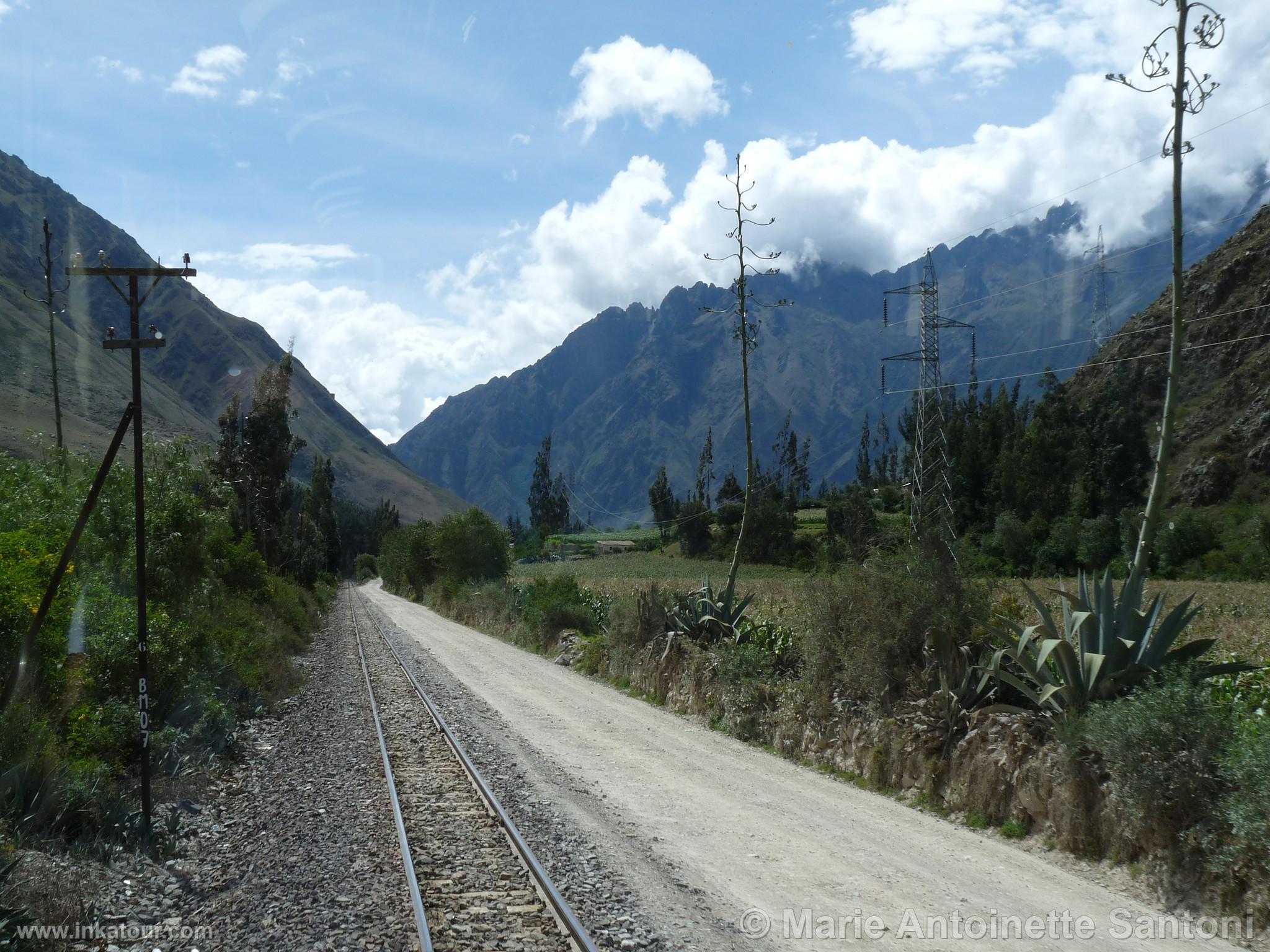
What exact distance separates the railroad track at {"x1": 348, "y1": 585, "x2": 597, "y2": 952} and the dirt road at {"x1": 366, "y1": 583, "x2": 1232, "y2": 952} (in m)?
0.80

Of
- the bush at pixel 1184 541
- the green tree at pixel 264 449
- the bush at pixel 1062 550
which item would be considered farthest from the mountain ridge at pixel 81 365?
the bush at pixel 1184 541

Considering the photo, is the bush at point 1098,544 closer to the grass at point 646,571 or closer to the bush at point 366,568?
the grass at point 646,571

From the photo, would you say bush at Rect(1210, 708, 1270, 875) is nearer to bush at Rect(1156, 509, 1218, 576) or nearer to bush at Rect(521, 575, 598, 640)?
bush at Rect(521, 575, 598, 640)

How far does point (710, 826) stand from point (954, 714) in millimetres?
3023

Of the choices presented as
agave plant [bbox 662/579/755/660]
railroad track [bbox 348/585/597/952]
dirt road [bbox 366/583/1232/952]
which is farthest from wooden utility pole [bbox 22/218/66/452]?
dirt road [bbox 366/583/1232/952]

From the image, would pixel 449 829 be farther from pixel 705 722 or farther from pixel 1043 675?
pixel 705 722

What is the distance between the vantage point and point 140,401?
9055 mm

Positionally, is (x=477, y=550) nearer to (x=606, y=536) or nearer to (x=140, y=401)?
(x=140, y=401)

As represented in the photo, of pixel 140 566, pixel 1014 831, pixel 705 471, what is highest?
pixel 705 471

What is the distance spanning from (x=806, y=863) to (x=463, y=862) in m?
2.92

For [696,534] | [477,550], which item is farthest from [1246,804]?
[696,534]

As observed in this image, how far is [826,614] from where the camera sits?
1193 cm
